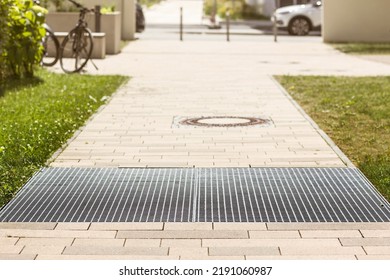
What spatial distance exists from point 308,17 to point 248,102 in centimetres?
2552

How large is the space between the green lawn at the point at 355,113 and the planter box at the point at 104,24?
7.91 meters

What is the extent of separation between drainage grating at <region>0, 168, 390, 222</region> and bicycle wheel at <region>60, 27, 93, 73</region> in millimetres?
11223

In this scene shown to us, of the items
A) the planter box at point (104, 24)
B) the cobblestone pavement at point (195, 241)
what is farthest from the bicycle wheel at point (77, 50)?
the cobblestone pavement at point (195, 241)

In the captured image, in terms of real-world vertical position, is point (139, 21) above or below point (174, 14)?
below

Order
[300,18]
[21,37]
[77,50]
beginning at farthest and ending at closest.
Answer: [300,18] < [77,50] < [21,37]

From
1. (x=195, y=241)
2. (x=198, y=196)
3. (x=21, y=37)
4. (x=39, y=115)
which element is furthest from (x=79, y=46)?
(x=195, y=241)

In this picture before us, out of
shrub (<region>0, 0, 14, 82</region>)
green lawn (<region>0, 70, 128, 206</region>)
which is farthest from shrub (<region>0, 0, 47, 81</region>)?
green lawn (<region>0, 70, 128, 206</region>)

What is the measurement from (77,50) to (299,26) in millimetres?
20484

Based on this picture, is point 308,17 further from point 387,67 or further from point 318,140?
point 318,140

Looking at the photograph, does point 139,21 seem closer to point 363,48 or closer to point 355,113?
point 363,48

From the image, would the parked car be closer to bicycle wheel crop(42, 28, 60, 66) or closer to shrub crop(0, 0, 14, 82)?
bicycle wheel crop(42, 28, 60, 66)

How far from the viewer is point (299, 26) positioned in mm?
39656

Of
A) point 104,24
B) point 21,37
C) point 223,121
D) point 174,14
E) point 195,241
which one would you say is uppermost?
point 174,14

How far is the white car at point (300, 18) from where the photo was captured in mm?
39562
